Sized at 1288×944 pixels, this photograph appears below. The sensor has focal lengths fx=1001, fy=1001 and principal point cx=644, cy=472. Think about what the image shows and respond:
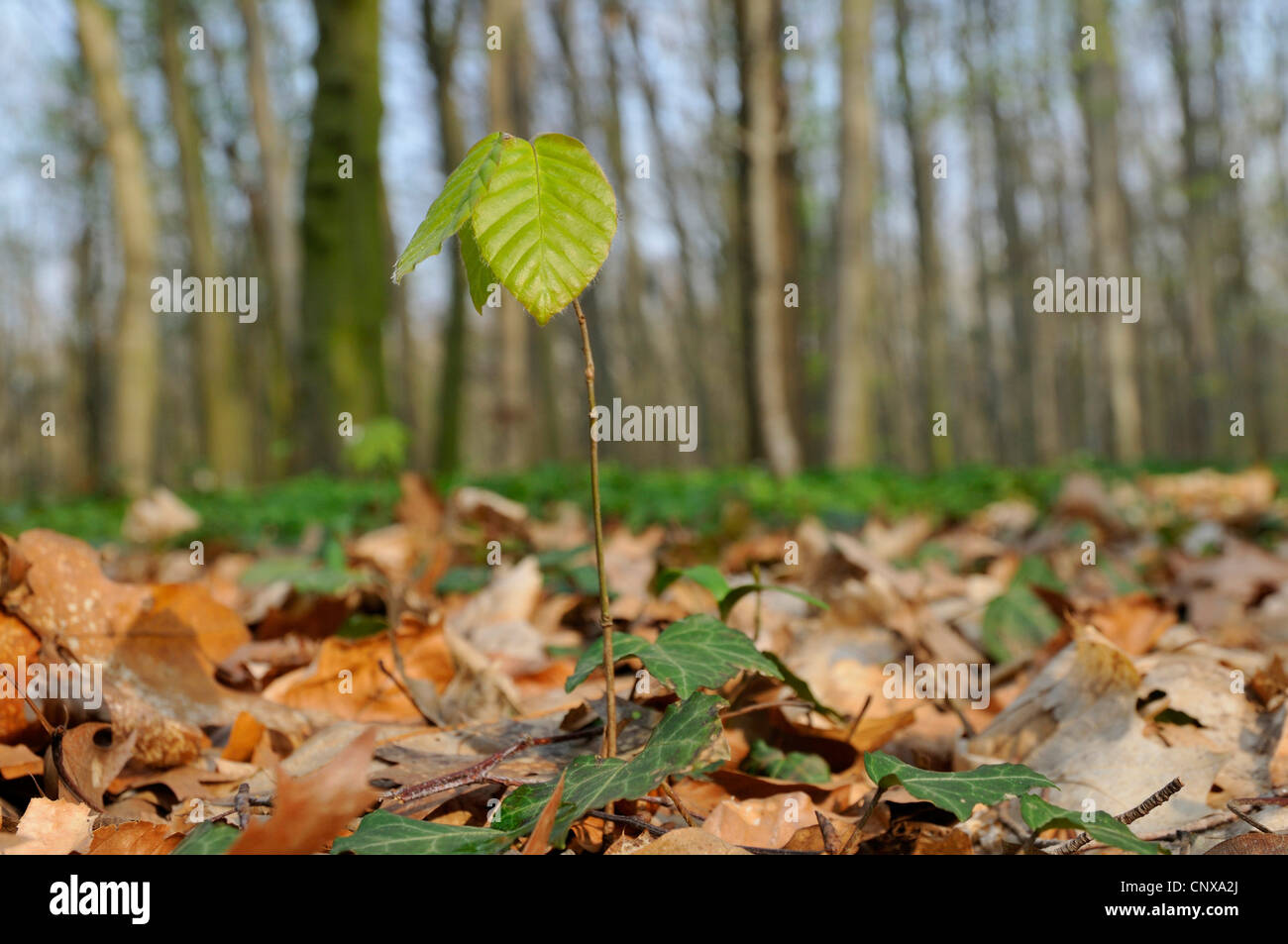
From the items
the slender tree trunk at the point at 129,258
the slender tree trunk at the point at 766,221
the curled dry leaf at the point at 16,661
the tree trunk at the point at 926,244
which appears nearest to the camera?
the curled dry leaf at the point at 16,661

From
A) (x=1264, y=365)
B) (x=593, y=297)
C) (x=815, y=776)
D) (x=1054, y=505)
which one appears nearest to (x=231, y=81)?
(x=593, y=297)

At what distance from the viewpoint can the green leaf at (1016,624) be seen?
1.95 m

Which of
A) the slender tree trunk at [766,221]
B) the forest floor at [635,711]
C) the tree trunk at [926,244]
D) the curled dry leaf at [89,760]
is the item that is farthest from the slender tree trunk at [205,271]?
the curled dry leaf at [89,760]

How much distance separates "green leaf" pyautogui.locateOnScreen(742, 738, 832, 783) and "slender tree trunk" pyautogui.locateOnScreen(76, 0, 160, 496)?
10.5 metres

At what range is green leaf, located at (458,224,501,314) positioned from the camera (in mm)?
963

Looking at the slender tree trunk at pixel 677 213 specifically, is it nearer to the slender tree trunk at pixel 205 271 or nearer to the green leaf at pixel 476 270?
the slender tree trunk at pixel 205 271

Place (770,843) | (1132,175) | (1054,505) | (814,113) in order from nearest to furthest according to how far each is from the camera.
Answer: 1. (770,843)
2. (1054,505)
3. (814,113)
4. (1132,175)

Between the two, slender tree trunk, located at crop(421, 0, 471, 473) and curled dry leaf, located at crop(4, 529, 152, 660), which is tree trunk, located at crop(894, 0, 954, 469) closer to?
slender tree trunk, located at crop(421, 0, 471, 473)

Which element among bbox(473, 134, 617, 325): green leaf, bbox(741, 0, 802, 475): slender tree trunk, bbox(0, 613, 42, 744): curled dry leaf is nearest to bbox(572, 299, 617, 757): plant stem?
bbox(473, 134, 617, 325): green leaf

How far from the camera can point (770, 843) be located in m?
1.14

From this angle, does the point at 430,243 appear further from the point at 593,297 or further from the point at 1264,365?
the point at 1264,365

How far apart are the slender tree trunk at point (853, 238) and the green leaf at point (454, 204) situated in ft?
30.1

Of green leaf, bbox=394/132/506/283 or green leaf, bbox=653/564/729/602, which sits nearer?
green leaf, bbox=394/132/506/283
